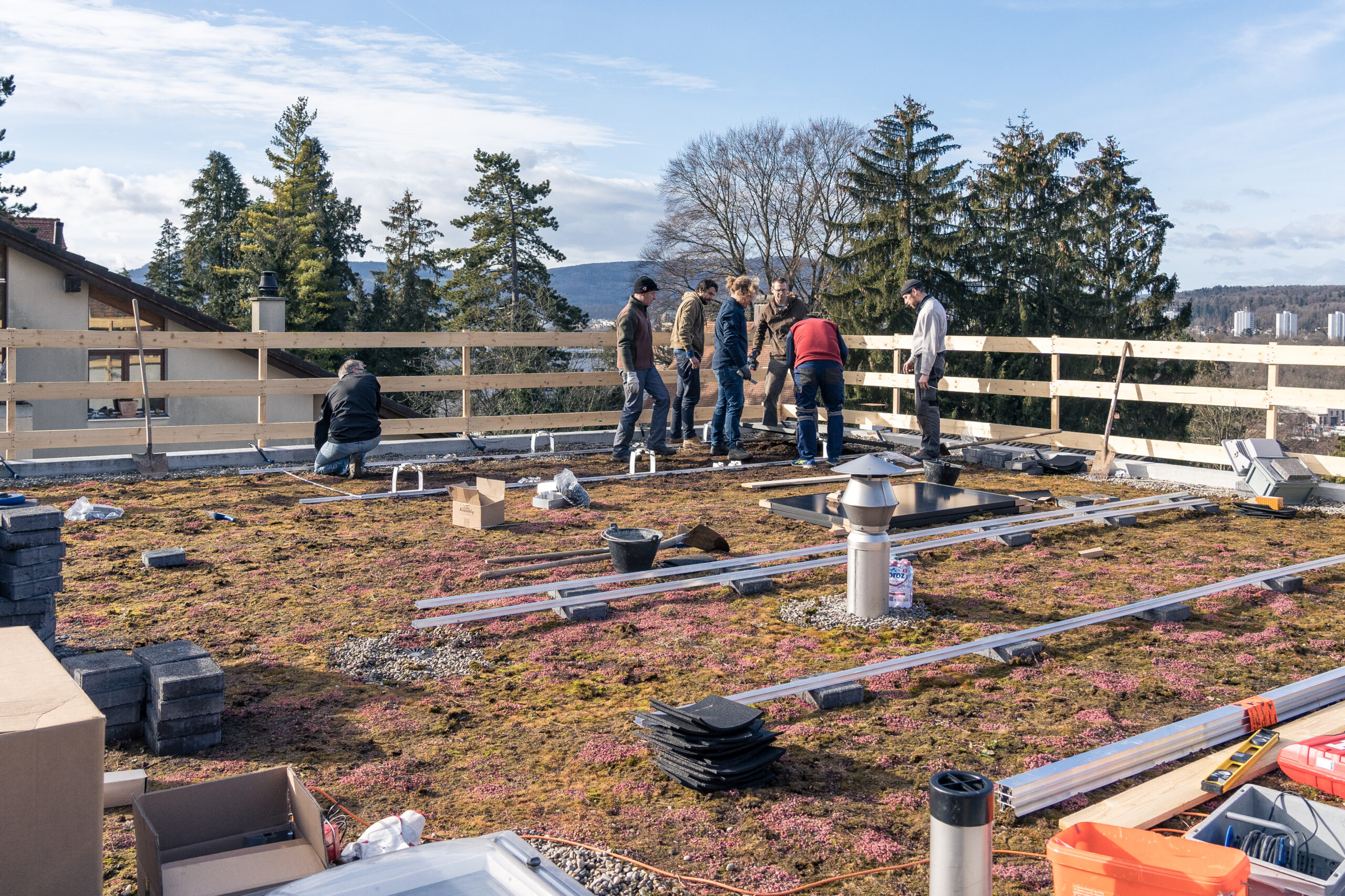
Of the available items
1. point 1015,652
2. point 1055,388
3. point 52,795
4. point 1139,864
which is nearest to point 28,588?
point 52,795

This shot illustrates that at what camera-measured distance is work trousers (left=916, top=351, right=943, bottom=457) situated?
390 inches

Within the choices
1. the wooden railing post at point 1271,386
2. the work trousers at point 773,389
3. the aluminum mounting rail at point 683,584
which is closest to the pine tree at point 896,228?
the work trousers at point 773,389

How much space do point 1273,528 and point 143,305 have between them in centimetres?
1789

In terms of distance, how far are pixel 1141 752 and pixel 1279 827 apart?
2.24 feet

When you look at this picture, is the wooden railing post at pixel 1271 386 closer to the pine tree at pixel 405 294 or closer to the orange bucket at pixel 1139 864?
the orange bucket at pixel 1139 864

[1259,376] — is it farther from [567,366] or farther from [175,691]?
[175,691]

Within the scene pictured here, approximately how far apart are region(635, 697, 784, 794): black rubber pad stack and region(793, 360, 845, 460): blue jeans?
6859mm

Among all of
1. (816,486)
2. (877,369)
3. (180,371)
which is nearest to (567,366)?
(877,369)

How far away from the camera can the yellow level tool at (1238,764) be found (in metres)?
3.04

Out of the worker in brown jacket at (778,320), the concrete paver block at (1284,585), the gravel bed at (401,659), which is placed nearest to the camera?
the gravel bed at (401,659)

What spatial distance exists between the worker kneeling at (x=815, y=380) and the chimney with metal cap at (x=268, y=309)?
9.35 metres

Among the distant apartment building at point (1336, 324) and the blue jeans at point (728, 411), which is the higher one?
the distant apartment building at point (1336, 324)

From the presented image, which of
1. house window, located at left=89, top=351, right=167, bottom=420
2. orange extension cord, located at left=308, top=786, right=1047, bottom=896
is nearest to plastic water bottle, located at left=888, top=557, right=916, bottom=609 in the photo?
orange extension cord, located at left=308, top=786, right=1047, bottom=896

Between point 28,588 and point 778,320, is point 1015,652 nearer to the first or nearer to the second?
point 28,588
